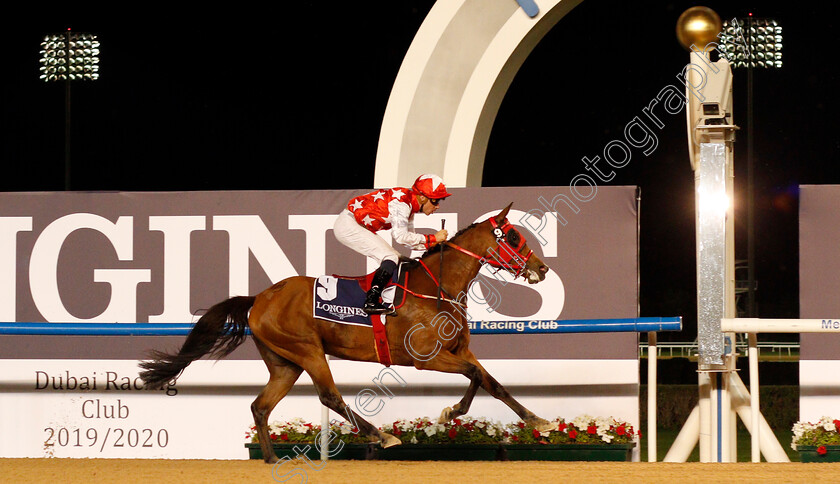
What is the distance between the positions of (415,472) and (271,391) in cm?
103

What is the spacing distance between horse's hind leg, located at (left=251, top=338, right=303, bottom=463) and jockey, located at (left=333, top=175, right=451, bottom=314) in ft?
2.08

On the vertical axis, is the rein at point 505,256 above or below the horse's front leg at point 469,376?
above

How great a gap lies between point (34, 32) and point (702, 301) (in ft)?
71.9

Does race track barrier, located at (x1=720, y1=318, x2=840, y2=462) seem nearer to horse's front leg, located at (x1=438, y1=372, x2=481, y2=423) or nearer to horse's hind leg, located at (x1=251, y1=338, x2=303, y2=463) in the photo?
horse's front leg, located at (x1=438, y1=372, x2=481, y2=423)

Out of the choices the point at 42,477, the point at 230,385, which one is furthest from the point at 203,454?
the point at 42,477

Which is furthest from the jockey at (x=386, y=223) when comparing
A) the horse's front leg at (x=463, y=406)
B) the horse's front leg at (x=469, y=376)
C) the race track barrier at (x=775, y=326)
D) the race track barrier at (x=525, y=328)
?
the race track barrier at (x=775, y=326)

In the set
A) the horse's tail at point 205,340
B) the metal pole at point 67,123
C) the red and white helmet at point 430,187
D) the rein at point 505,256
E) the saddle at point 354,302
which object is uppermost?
the metal pole at point 67,123

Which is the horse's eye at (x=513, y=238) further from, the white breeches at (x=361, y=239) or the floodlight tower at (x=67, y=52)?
the floodlight tower at (x=67, y=52)

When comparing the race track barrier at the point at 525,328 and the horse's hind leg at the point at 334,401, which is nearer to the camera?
the horse's hind leg at the point at 334,401

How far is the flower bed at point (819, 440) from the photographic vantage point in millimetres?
5773

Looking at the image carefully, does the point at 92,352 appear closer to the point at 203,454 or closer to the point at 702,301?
the point at 203,454

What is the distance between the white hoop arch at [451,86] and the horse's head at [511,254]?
1208mm

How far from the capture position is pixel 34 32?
2427cm

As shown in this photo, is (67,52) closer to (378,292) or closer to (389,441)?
(378,292)
